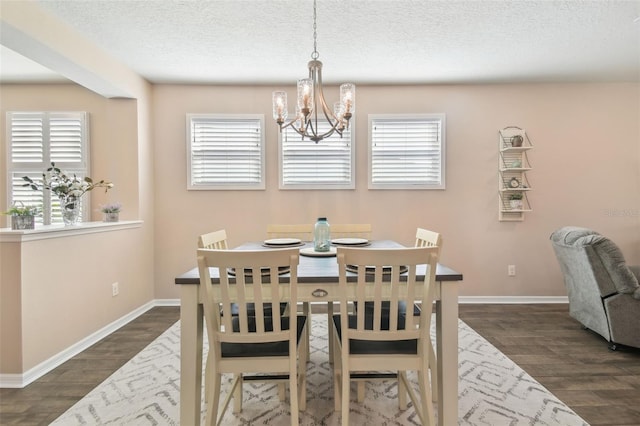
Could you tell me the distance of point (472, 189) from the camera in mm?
3982

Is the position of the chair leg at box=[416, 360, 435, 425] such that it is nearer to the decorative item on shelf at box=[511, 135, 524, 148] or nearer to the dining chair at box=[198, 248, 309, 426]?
the dining chair at box=[198, 248, 309, 426]

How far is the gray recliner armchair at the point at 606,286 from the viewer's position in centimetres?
255

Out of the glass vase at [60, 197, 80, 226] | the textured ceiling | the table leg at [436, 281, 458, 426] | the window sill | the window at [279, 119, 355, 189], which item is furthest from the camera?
the window at [279, 119, 355, 189]

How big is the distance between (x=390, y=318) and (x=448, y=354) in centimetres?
41

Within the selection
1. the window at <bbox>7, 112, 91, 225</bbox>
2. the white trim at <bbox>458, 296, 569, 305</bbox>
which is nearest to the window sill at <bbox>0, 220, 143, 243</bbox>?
the window at <bbox>7, 112, 91, 225</bbox>

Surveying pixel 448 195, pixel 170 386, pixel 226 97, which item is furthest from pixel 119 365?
pixel 448 195

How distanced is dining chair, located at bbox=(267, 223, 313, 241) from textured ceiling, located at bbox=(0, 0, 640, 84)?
166cm

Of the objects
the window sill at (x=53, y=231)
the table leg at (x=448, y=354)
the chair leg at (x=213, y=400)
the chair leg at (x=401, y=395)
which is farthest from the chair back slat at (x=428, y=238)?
the window sill at (x=53, y=231)

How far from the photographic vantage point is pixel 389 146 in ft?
13.1

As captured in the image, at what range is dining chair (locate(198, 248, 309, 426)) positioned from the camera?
1449 millimetres

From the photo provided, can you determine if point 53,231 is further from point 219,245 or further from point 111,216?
point 219,245

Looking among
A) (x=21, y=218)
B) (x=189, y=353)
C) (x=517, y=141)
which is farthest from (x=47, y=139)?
(x=517, y=141)

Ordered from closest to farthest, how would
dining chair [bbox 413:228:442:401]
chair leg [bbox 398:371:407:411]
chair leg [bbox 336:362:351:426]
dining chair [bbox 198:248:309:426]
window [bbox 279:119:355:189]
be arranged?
dining chair [bbox 198:248:309:426] < chair leg [bbox 336:362:351:426] < dining chair [bbox 413:228:442:401] < chair leg [bbox 398:371:407:411] < window [bbox 279:119:355:189]

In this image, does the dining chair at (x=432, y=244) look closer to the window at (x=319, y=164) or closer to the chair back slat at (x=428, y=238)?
the chair back slat at (x=428, y=238)
